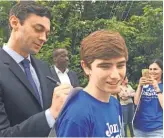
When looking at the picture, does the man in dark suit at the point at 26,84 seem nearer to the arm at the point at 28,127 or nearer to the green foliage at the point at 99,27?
the arm at the point at 28,127

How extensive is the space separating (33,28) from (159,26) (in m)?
5.96

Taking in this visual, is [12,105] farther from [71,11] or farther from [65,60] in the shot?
[71,11]

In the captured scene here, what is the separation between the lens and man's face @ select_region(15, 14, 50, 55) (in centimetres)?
136

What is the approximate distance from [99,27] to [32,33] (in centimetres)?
546

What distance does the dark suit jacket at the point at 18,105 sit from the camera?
3.79ft

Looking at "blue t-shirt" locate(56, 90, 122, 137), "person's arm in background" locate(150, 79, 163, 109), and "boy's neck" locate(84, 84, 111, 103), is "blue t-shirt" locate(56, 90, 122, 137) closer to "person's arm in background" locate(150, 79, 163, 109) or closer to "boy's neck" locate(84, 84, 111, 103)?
"boy's neck" locate(84, 84, 111, 103)

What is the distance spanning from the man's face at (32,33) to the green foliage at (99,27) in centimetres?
426

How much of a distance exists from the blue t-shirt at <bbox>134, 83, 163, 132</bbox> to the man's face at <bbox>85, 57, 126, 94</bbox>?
218 cm

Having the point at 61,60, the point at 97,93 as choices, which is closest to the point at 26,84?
the point at 97,93

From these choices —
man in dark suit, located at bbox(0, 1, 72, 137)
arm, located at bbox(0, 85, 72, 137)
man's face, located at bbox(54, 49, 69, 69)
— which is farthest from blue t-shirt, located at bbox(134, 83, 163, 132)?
arm, located at bbox(0, 85, 72, 137)

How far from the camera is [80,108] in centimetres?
107

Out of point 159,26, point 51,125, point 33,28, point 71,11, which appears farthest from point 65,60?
point 159,26

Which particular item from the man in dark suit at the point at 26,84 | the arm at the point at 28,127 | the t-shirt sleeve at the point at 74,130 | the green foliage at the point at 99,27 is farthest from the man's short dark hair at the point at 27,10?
the green foliage at the point at 99,27

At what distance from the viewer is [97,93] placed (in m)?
1.16
